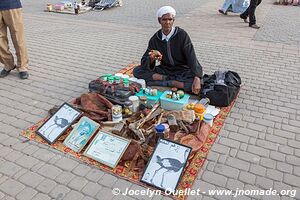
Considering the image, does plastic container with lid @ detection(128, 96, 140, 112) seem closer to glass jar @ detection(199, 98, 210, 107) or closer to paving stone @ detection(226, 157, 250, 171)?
glass jar @ detection(199, 98, 210, 107)

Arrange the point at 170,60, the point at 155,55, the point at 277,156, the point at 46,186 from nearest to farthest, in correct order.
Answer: the point at 46,186 → the point at 277,156 → the point at 155,55 → the point at 170,60

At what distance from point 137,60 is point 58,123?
258cm

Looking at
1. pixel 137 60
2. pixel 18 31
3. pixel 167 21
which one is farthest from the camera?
pixel 137 60

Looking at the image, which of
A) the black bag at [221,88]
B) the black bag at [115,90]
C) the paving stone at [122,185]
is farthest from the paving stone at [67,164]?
the black bag at [221,88]

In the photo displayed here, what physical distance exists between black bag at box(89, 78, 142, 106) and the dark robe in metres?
0.35

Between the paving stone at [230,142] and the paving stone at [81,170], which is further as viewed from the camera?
the paving stone at [230,142]

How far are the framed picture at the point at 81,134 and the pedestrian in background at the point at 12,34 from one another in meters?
2.02

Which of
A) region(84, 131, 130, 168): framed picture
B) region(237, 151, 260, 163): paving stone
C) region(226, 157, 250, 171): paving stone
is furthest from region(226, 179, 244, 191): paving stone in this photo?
region(84, 131, 130, 168): framed picture

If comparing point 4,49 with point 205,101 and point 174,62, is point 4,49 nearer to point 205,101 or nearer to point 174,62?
point 174,62

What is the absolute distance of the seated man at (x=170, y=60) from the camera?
3.84 metres

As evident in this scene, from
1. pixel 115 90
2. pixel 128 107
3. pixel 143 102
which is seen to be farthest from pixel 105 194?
pixel 115 90

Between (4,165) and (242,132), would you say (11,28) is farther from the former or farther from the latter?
(242,132)

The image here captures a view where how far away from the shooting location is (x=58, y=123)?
3264 millimetres

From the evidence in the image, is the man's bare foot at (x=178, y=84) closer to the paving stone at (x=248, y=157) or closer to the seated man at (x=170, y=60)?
the seated man at (x=170, y=60)
